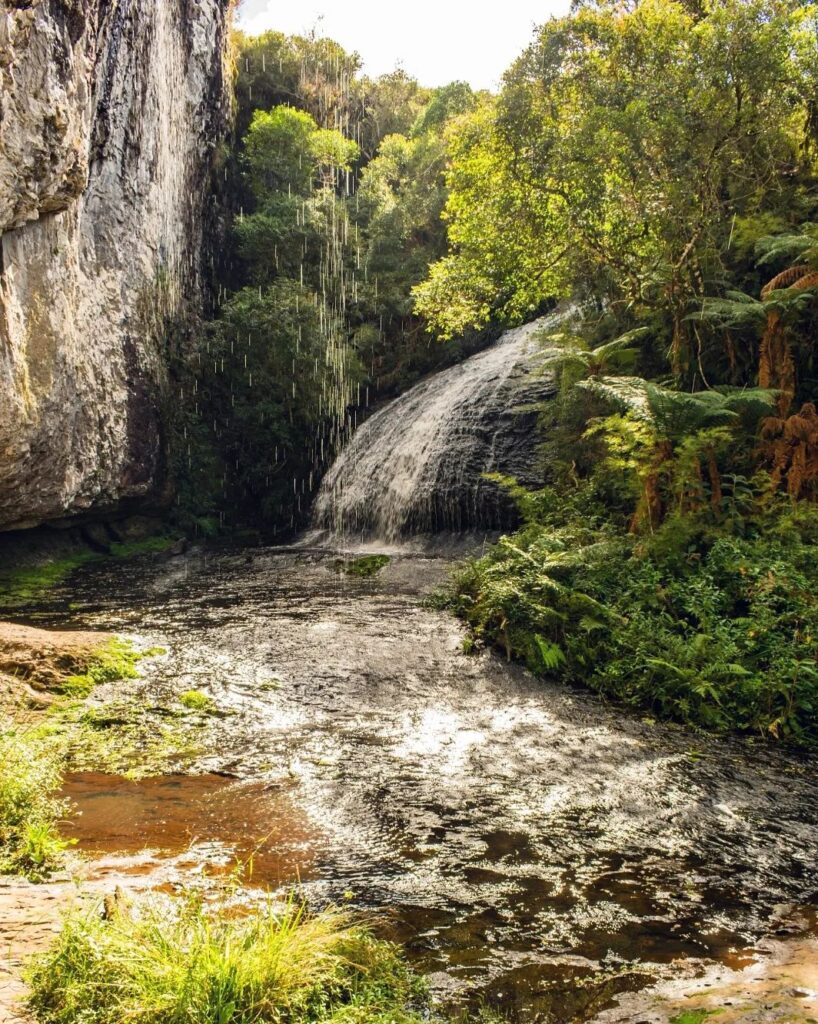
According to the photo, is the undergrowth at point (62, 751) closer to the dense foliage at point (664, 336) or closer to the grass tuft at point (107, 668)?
the grass tuft at point (107, 668)

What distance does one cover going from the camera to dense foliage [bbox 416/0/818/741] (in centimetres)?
741

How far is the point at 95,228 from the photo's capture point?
50.3ft

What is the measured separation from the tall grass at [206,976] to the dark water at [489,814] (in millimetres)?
501

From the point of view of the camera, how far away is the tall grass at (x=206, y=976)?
7.75 ft

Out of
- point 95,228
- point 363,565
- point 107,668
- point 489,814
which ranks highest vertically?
point 95,228

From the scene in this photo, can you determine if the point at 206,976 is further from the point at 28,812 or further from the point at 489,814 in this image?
the point at 489,814

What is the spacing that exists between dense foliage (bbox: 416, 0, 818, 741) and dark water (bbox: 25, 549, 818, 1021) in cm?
87

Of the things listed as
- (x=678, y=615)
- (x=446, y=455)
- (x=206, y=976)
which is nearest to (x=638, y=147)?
(x=446, y=455)

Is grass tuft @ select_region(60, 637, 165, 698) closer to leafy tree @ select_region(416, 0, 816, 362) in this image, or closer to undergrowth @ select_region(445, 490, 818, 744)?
undergrowth @ select_region(445, 490, 818, 744)

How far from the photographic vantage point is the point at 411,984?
9.67ft

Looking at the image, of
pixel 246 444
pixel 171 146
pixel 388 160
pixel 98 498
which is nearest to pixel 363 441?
pixel 246 444

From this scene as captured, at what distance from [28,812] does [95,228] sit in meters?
14.7

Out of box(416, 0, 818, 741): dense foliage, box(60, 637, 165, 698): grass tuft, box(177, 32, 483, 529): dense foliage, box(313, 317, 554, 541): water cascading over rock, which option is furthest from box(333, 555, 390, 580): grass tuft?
box(177, 32, 483, 529): dense foliage

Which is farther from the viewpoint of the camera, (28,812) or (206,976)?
(28,812)
